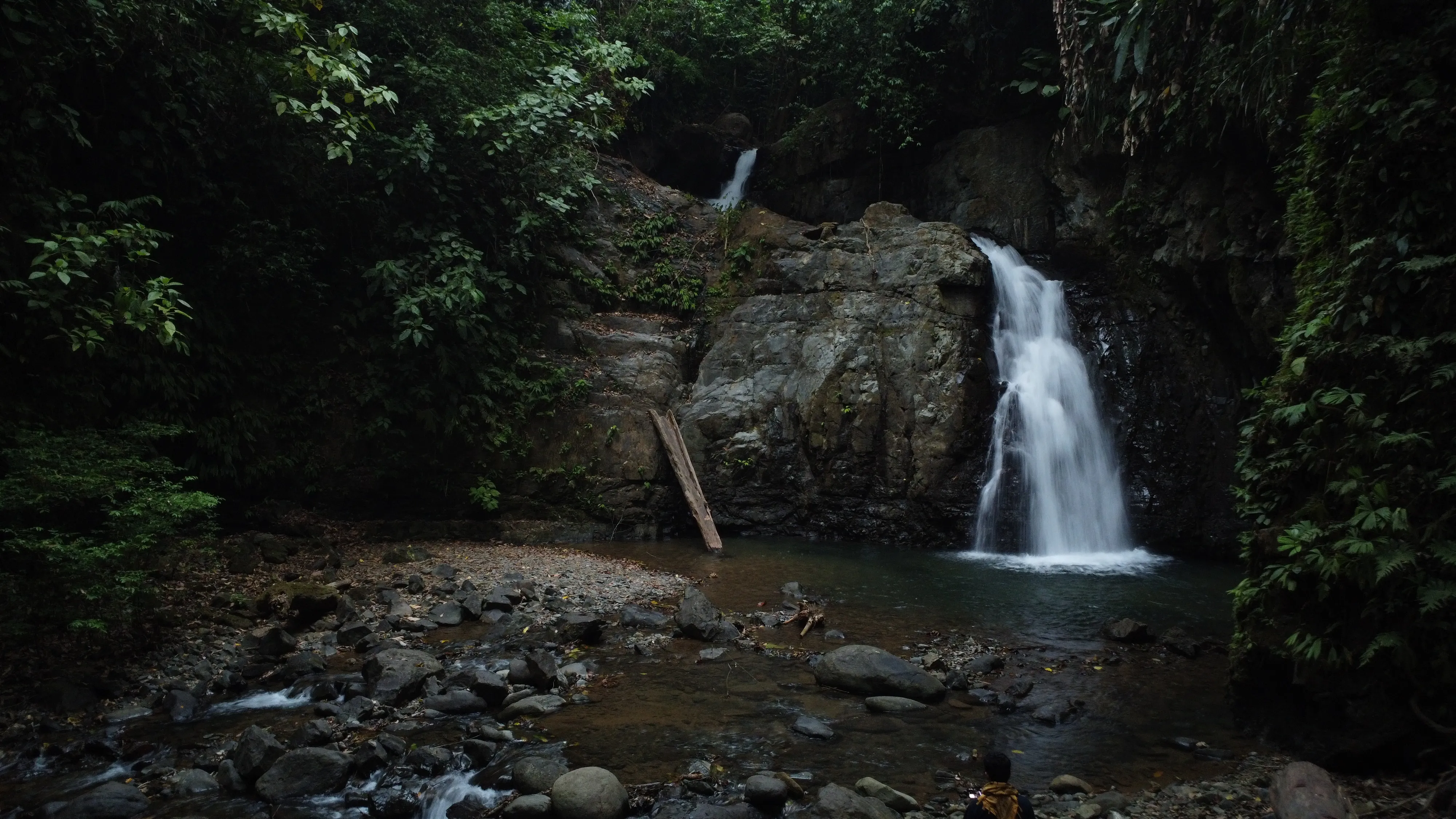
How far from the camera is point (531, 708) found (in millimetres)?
5723

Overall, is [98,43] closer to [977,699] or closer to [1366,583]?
[977,699]

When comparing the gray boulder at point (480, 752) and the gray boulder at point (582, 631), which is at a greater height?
the gray boulder at point (582, 631)

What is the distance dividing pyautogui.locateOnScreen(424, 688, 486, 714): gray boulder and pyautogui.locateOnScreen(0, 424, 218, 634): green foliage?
7.58ft

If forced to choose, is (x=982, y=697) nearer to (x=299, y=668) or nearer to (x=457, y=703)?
(x=457, y=703)

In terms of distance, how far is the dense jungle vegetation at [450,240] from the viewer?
4.76 m

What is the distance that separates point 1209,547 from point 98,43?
1602 cm

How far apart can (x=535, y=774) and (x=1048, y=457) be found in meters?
10.4

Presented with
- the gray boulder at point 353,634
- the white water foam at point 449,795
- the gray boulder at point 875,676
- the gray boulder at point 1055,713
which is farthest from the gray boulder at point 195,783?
the gray boulder at point 1055,713

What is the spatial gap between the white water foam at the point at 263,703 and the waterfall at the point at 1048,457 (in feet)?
31.6

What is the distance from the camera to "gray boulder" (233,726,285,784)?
4664mm

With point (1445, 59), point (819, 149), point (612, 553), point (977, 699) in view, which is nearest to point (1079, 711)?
point (977, 699)

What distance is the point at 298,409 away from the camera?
36.3ft

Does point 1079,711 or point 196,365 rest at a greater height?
point 196,365

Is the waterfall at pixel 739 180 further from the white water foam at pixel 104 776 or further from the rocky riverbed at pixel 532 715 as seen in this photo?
the white water foam at pixel 104 776
